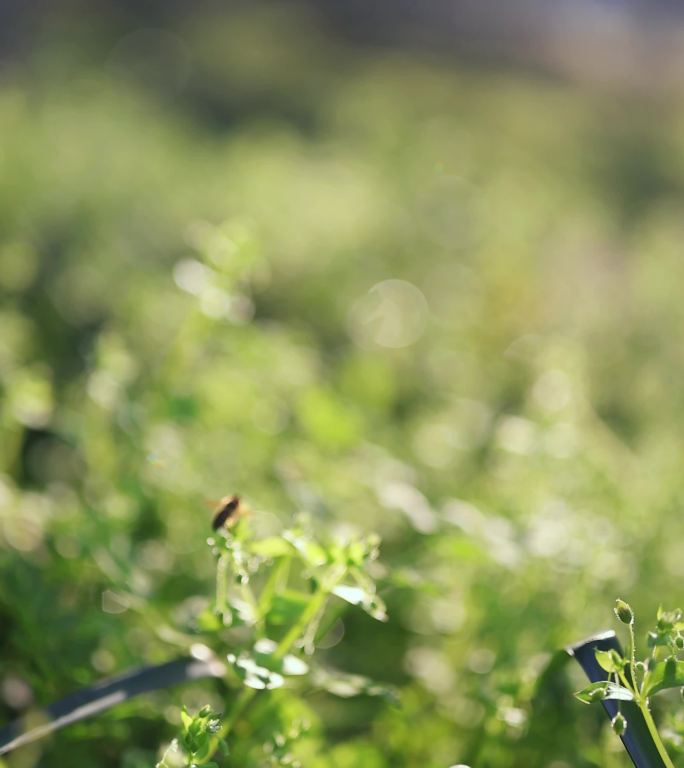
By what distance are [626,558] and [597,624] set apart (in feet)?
0.58

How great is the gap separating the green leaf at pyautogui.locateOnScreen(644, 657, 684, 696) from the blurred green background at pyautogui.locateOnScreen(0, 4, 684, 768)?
28 cm

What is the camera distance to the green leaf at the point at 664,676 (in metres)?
0.94

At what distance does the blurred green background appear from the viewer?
1.40 metres

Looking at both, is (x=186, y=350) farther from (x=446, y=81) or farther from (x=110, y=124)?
(x=446, y=81)

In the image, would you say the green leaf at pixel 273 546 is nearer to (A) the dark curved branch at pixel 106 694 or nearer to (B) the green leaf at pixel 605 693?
(A) the dark curved branch at pixel 106 694

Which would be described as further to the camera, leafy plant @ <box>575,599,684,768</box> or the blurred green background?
the blurred green background

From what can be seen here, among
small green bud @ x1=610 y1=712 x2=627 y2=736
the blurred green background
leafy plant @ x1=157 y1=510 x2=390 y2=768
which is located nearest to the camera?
small green bud @ x1=610 y1=712 x2=627 y2=736

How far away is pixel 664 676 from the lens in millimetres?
947

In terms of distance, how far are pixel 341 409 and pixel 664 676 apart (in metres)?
1.02

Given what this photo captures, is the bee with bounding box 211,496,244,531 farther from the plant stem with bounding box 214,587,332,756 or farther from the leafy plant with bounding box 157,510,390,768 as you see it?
the plant stem with bounding box 214,587,332,756

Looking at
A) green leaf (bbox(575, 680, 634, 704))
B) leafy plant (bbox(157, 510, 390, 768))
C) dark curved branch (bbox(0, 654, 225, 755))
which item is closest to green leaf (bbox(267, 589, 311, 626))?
leafy plant (bbox(157, 510, 390, 768))

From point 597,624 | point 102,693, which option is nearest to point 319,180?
point 597,624

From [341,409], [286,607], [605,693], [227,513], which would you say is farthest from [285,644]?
[341,409]

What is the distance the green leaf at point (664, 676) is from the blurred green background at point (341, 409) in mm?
280
